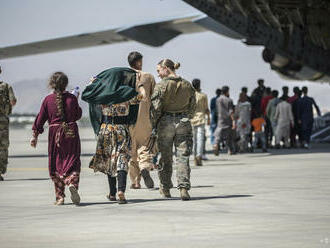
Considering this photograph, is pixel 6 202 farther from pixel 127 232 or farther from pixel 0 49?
pixel 0 49

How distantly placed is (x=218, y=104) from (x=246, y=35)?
281 centimetres

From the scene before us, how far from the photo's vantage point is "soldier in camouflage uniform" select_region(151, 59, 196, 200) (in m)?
10.8

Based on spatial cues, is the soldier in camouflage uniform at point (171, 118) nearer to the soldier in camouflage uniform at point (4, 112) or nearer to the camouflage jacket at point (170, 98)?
the camouflage jacket at point (170, 98)

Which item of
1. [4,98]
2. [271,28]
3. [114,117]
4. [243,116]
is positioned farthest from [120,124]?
[271,28]

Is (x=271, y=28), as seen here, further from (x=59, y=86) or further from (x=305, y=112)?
(x=59, y=86)

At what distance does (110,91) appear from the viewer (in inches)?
406

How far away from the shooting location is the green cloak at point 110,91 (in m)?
10.3

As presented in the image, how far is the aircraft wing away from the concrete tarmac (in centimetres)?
1166

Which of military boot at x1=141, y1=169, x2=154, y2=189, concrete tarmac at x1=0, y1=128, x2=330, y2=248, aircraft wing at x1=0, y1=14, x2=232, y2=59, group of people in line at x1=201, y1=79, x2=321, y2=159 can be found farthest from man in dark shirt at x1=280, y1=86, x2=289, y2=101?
military boot at x1=141, y1=169, x2=154, y2=189

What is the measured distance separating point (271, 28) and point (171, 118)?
1396cm

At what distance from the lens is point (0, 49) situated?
33500mm

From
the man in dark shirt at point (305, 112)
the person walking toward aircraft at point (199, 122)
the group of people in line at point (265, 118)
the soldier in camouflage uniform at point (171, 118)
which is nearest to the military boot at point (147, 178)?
the soldier in camouflage uniform at point (171, 118)

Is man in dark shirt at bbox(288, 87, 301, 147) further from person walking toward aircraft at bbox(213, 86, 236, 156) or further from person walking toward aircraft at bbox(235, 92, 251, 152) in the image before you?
person walking toward aircraft at bbox(213, 86, 236, 156)

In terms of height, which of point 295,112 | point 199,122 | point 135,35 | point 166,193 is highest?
point 135,35
